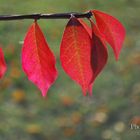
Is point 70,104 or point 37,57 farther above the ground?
point 37,57

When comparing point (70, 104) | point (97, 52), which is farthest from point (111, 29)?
point (70, 104)

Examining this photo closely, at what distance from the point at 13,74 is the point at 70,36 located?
281 cm

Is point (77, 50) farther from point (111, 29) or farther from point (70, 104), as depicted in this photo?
point (70, 104)

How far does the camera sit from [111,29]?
2.77ft

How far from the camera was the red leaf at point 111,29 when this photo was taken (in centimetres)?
83

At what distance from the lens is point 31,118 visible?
311 centimetres

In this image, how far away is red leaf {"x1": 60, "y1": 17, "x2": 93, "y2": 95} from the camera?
2.68 ft

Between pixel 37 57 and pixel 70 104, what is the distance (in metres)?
2.36

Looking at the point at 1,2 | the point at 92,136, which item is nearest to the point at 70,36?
the point at 92,136

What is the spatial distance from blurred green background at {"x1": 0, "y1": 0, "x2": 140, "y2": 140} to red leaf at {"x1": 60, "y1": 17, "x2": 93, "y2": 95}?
1723mm

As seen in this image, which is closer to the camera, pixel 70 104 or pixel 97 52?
pixel 97 52

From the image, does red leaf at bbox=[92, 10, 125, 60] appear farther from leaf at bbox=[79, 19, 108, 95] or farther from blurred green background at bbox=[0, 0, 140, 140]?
blurred green background at bbox=[0, 0, 140, 140]

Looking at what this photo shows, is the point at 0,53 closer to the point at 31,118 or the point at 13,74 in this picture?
the point at 31,118

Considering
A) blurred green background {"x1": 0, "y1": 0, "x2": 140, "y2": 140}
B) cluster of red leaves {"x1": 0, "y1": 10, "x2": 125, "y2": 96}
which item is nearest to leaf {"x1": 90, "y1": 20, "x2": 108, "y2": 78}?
cluster of red leaves {"x1": 0, "y1": 10, "x2": 125, "y2": 96}
